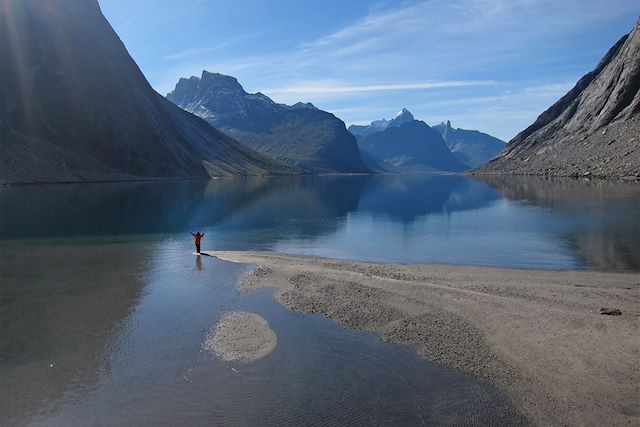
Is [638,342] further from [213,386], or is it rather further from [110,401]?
[110,401]

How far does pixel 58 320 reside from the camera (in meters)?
22.3

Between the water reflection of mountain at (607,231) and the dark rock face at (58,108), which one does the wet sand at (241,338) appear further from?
the dark rock face at (58,108)

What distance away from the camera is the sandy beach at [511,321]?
49.4 feet

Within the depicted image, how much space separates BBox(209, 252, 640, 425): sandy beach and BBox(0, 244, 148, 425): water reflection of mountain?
7666 mm

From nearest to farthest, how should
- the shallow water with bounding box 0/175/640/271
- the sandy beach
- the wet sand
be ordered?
1. the sandy beach
2. the wet sand
3. the shallow water with bounding box 0/175/640/271

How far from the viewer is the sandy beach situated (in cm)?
1507

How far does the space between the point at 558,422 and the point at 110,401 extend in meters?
12.7

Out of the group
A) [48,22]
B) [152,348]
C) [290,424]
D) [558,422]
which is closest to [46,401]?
[152,348]

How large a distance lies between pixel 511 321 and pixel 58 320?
63.9 ft

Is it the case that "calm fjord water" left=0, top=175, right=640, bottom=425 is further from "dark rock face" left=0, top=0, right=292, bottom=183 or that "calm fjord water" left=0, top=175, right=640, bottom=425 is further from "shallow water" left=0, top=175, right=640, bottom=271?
"dark rock face" left=0, top=0, right=292, bottom=183

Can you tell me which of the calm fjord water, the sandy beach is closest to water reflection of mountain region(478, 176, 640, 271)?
→ the calm fjord water

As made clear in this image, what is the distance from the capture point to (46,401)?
48.9ft

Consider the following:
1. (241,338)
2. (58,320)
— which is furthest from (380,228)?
(58,320)

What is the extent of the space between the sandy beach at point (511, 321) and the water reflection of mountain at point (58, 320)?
767cm
